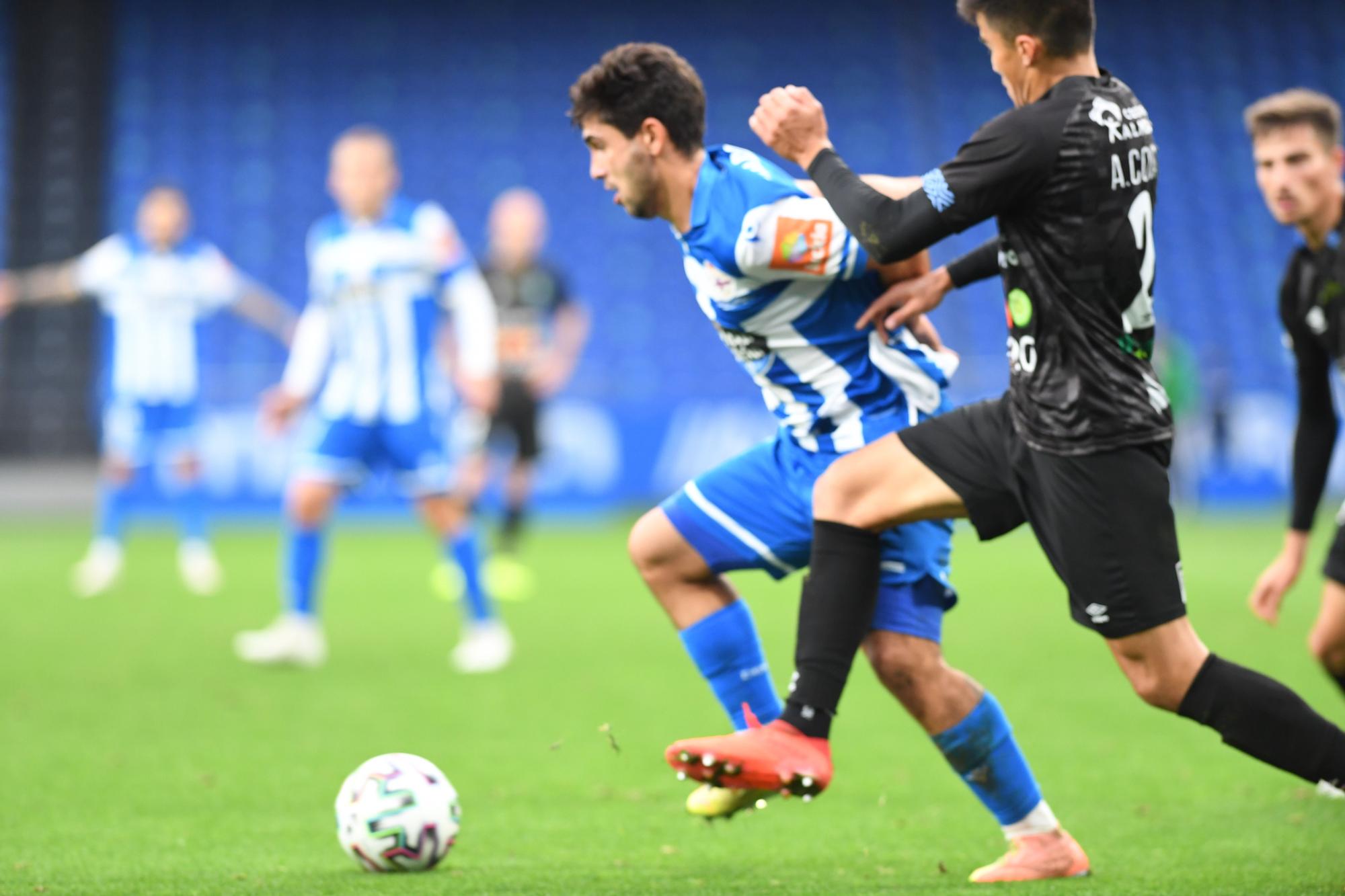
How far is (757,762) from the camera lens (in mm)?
3145

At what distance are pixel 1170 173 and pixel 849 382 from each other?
1899 centimetres

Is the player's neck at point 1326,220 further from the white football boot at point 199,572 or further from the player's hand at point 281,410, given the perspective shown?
the white football boot at point 199,572

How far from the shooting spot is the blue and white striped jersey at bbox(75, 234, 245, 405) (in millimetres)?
11031

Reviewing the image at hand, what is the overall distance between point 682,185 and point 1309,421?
6.66 feet

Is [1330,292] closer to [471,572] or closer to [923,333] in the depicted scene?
[923,333]

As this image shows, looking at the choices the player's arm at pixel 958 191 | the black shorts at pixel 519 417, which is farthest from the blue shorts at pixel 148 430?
the player's arm at pixel 958 191

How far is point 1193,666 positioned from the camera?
3137mm

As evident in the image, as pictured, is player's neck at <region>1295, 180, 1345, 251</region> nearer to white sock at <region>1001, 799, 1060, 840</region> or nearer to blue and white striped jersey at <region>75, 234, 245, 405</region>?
white sock at <region>1001, 799, 1060, 840</region>

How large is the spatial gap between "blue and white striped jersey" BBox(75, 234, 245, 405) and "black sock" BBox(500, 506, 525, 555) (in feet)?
8.28

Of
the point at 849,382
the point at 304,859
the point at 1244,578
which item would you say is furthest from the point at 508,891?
the point at 1244,578

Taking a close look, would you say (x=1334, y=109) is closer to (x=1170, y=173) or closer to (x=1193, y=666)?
(x=1193, y=666)

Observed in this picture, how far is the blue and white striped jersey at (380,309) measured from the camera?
7.34 m

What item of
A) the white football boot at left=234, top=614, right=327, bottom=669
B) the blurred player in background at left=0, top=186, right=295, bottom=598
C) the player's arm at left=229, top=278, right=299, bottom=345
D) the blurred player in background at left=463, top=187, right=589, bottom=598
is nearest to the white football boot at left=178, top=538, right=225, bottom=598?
the blurred player in background at left=0, top=186, right=295, bottom=598

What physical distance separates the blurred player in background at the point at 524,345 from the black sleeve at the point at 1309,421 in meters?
7.95
